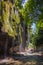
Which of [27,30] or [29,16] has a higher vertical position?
[29,16]

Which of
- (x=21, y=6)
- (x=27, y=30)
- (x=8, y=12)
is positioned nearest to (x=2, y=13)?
(x=8, y=12)

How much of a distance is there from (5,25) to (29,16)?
57.8 ft

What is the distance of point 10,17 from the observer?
3016 cm

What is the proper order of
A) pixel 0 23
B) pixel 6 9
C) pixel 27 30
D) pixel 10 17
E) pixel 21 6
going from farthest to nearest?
pixel 27 30
pixel 10 17
pixel 6 9
pixel 0 23
pixel 21 6

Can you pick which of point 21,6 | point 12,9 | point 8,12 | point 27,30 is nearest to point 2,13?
point 8,12

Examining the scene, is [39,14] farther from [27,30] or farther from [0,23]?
[27,30]

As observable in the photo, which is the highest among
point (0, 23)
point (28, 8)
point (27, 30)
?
point (28, 8)

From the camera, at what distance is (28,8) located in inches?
369

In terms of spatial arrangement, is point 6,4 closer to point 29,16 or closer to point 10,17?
point 10,17

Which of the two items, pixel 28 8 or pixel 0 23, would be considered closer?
pixel 28 8

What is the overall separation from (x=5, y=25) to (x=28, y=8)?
17.9 metres

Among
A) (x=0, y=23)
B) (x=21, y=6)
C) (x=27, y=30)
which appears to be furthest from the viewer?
(x=27, y=30)

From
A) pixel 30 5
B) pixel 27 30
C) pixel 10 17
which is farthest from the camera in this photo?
pixel 27 30

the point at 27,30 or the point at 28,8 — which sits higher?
the point at 28,8
